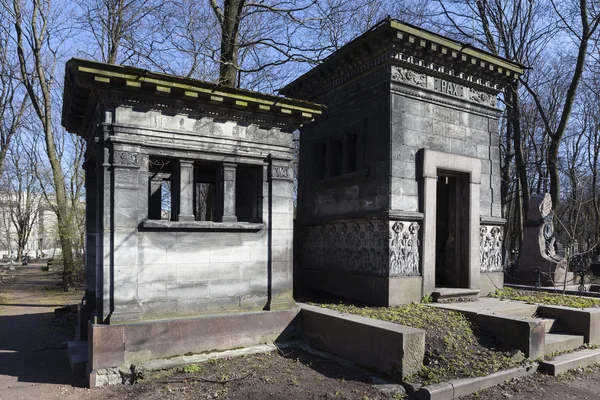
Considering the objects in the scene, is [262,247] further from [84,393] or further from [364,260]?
[84,393]

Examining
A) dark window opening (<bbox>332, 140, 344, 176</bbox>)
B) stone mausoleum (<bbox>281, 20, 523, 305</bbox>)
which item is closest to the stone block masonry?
stone mausoleum (<bbox>281, 20, 523, 305</bbox>)

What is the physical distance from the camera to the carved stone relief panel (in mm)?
9562

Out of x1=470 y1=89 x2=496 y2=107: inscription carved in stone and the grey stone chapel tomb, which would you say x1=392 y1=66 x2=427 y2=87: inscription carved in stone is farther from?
x1=470 y1=89 x2=496 y2=107: inscription carved in stone

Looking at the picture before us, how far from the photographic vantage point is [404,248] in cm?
955

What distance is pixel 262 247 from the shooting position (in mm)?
8539

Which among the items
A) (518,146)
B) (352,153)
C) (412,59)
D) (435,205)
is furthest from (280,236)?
(518,146)

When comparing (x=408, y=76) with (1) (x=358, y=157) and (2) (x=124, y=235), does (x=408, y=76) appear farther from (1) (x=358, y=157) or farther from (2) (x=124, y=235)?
(2) (x=124, y=235)

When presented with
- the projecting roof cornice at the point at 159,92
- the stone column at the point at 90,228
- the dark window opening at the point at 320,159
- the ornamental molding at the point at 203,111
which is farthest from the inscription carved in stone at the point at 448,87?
the stone column at the point at 90,228

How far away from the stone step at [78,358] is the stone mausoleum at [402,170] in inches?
224

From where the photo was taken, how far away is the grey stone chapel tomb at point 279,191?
7207mm

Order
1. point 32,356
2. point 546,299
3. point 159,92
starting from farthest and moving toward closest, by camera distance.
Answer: point 546,299 → point 32,356 → point 159,92

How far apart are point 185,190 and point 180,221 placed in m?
0.57

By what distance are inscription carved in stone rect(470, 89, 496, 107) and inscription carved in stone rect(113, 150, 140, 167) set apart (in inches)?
326

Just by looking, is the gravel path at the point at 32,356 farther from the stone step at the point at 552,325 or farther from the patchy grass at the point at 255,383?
the stone step at the point at 552,325
